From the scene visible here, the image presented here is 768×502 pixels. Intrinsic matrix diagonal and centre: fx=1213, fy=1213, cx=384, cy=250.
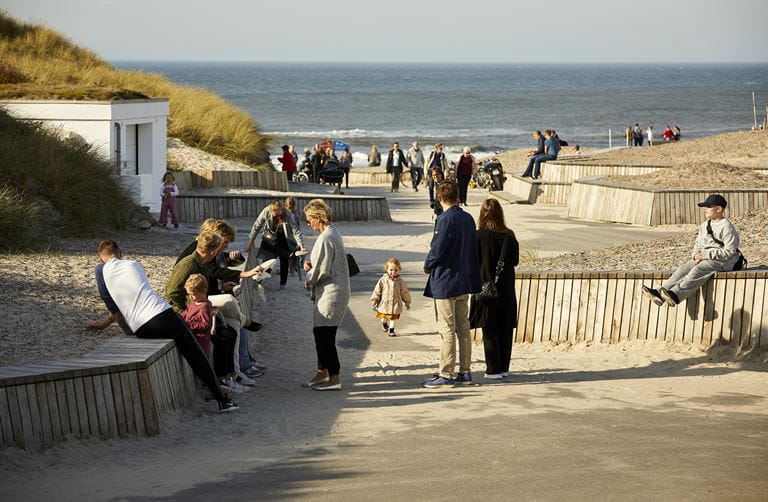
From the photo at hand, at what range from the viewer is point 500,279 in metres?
10.4

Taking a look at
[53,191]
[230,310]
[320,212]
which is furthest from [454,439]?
[53,191]

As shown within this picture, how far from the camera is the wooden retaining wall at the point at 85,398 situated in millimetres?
7780

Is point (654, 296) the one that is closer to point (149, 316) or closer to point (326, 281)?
point (326, 281)

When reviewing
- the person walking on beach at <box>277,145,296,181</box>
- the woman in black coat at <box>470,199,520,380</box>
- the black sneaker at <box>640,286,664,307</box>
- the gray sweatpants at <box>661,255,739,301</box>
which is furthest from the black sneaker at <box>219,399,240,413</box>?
the person walking on beach at <box>277,145,296,181</box>

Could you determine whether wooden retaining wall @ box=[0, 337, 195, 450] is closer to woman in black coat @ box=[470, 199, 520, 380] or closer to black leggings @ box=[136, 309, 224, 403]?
black leggings @ box=[136, 309, 224, 403]

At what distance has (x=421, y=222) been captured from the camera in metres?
25.7

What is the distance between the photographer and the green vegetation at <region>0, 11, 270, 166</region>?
32.8 m

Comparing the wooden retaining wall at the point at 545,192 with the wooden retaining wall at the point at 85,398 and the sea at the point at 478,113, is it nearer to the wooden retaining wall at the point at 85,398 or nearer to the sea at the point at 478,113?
the wooden retaining wall at the point at 85,398

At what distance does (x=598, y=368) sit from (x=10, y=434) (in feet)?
18.1

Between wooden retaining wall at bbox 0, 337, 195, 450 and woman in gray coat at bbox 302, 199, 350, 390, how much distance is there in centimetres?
164

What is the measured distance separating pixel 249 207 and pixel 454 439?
17627 millimetres

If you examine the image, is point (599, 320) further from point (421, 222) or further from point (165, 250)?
point (421, 222)

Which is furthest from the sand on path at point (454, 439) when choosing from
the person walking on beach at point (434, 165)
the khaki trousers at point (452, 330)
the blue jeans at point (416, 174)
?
the blue jeans at point (416, 174)

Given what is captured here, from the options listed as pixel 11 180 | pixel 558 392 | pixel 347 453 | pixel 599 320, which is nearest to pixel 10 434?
pixel 347 453
